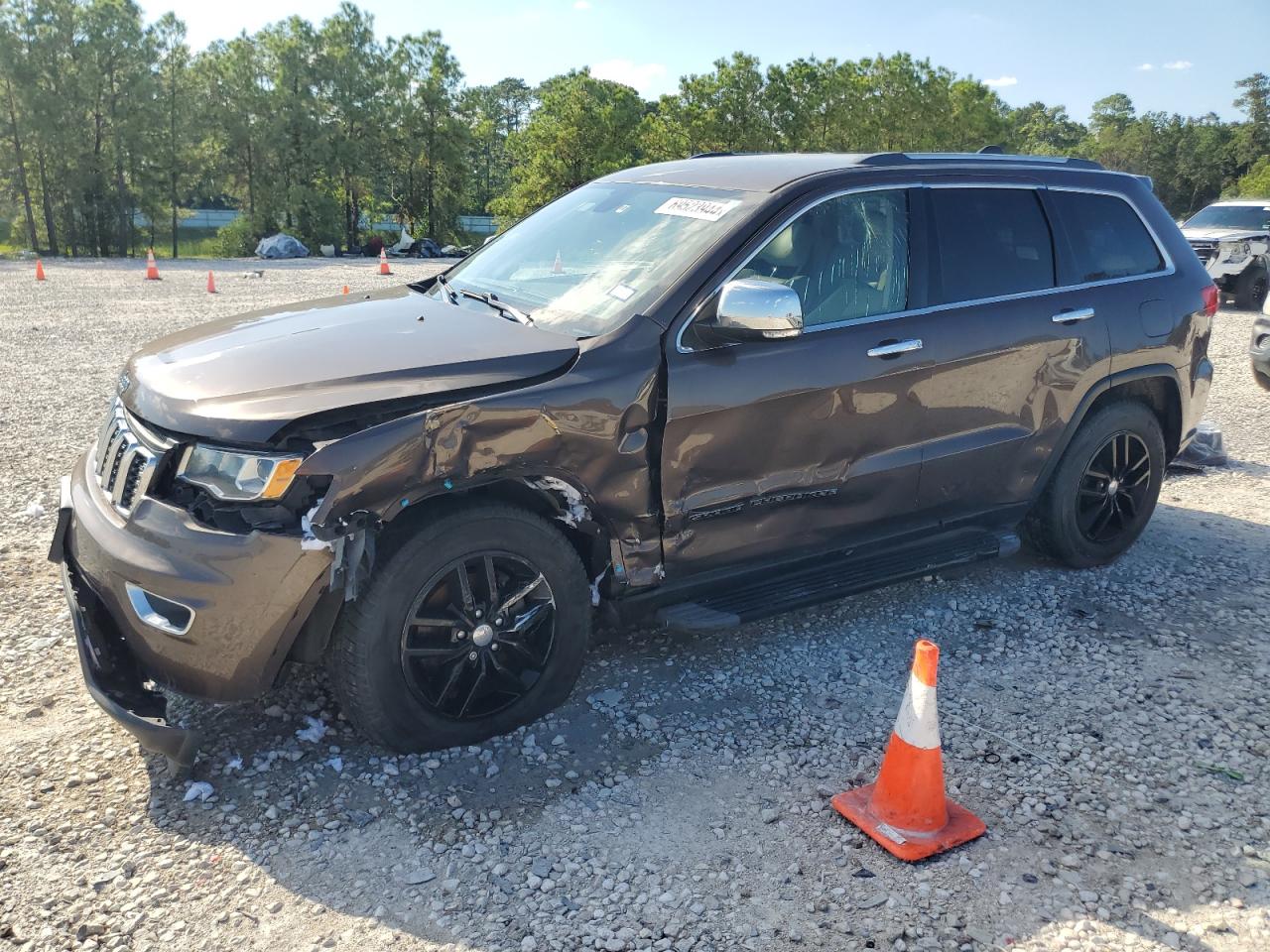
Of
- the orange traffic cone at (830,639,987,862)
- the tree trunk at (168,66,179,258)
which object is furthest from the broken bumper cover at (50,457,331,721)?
the tree trunk at (168,66,179,258)

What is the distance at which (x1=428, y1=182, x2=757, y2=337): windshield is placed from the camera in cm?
362

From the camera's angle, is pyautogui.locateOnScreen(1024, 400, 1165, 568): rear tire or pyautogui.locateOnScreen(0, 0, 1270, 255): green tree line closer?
pyautogui.locateOnScreen(1024, 400, 1165, 568): rear tire

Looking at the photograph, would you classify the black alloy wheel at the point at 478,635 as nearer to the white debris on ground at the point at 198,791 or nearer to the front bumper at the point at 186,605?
the front bumper at the point at 186,605

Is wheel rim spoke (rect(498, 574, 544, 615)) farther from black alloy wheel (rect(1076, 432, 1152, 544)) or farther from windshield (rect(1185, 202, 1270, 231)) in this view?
windshield (rect(1185, 202, 1270, 231))

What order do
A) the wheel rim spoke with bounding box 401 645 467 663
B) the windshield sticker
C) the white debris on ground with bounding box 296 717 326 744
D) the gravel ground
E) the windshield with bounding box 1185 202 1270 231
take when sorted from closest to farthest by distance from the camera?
1. the gravel ground
2. the wheel rim spoke with bounding box 401 645 467 663
3. the white debris on ground with bounding box 296 717 326 744
4. the windshield sticker
5. the windshield with bounding box 1185 202 1270 231

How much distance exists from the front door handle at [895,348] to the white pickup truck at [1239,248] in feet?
44.0

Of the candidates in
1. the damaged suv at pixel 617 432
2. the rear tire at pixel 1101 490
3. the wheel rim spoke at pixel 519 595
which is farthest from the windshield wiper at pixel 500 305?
the rear tire at pixel 1101 490

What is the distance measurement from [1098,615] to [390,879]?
3.45 meters

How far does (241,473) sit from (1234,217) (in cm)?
1730

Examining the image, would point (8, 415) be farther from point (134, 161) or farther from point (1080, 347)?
point (134, 161)

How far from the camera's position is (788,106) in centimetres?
3991

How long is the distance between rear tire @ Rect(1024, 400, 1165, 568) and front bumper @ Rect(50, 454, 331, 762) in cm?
360

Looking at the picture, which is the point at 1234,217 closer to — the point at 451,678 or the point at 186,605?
the point at 451,678

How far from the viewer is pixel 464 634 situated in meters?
3.25
